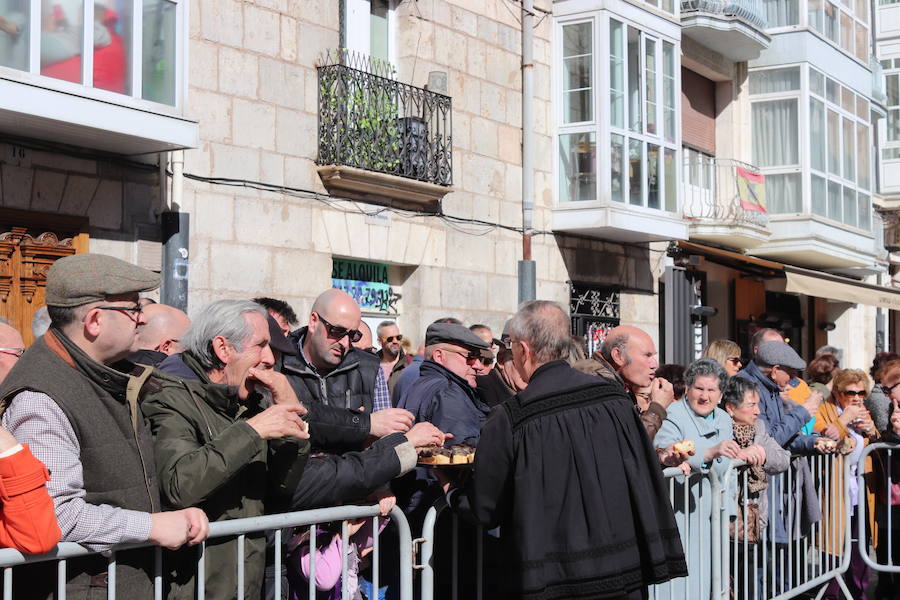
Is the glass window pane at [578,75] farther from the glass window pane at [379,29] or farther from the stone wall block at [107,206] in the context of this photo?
→ the stone wall block at [107,206]

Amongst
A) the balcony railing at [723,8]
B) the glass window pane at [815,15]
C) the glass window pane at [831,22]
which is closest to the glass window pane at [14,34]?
the balcony railing at [723,8]

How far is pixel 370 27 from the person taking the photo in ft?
46.1

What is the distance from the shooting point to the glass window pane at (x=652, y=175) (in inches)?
690

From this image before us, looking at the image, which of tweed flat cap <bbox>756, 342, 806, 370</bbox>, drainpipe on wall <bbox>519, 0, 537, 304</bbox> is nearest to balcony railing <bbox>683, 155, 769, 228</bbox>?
drainpipe on wall <bbox>519, 0, 537, 304</bbox>

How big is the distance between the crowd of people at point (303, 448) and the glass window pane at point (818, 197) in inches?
636

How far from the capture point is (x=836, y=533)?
8.16m

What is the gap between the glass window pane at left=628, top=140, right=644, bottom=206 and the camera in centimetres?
1719

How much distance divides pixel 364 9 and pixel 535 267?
418 cm

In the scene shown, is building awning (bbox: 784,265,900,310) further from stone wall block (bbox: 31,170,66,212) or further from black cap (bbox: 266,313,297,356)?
black cap (bbox: 266,313,297,356)

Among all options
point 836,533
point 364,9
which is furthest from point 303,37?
point 836,533

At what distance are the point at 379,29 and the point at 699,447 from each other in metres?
8.93

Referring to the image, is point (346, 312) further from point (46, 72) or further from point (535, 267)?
point (535, 267)

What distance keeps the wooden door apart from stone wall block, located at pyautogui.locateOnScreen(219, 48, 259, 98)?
2.37 meters

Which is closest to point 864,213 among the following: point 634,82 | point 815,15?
point 815,15
